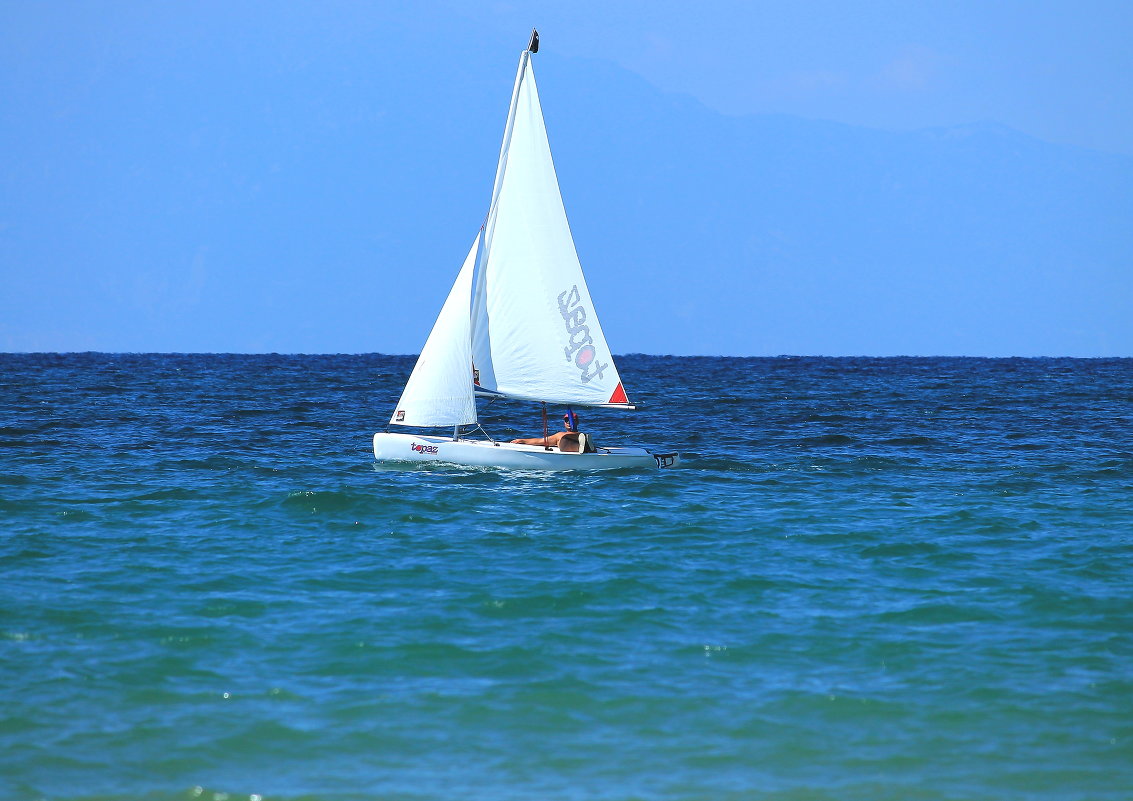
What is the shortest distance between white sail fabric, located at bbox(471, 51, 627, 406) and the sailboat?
0.09 feet

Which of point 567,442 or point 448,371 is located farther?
point 567,442

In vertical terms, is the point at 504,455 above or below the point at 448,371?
below

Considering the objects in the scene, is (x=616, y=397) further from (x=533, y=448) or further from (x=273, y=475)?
(x=273, y=475)

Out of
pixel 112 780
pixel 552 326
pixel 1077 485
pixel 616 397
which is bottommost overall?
pixel 112 780

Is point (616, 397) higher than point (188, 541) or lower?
higher

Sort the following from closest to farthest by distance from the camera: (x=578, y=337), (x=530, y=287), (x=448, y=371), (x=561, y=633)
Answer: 1. (x=561, y=633)
2. (x=448, y=371)
3. (x=530, y=287)
4. (x=578, y=337)

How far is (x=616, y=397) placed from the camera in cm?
3028

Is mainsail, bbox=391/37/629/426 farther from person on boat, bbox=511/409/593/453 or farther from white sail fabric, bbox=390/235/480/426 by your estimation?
person on boat, bbox=511/409/593/453

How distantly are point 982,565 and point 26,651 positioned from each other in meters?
14.7

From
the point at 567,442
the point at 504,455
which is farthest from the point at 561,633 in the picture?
the point at 567,442

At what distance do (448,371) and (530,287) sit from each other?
124 inches

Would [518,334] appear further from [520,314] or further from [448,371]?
[448,371]

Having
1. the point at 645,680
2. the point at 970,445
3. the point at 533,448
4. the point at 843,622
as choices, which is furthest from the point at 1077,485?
the point at 645,680

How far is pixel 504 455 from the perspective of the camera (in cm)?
2875
